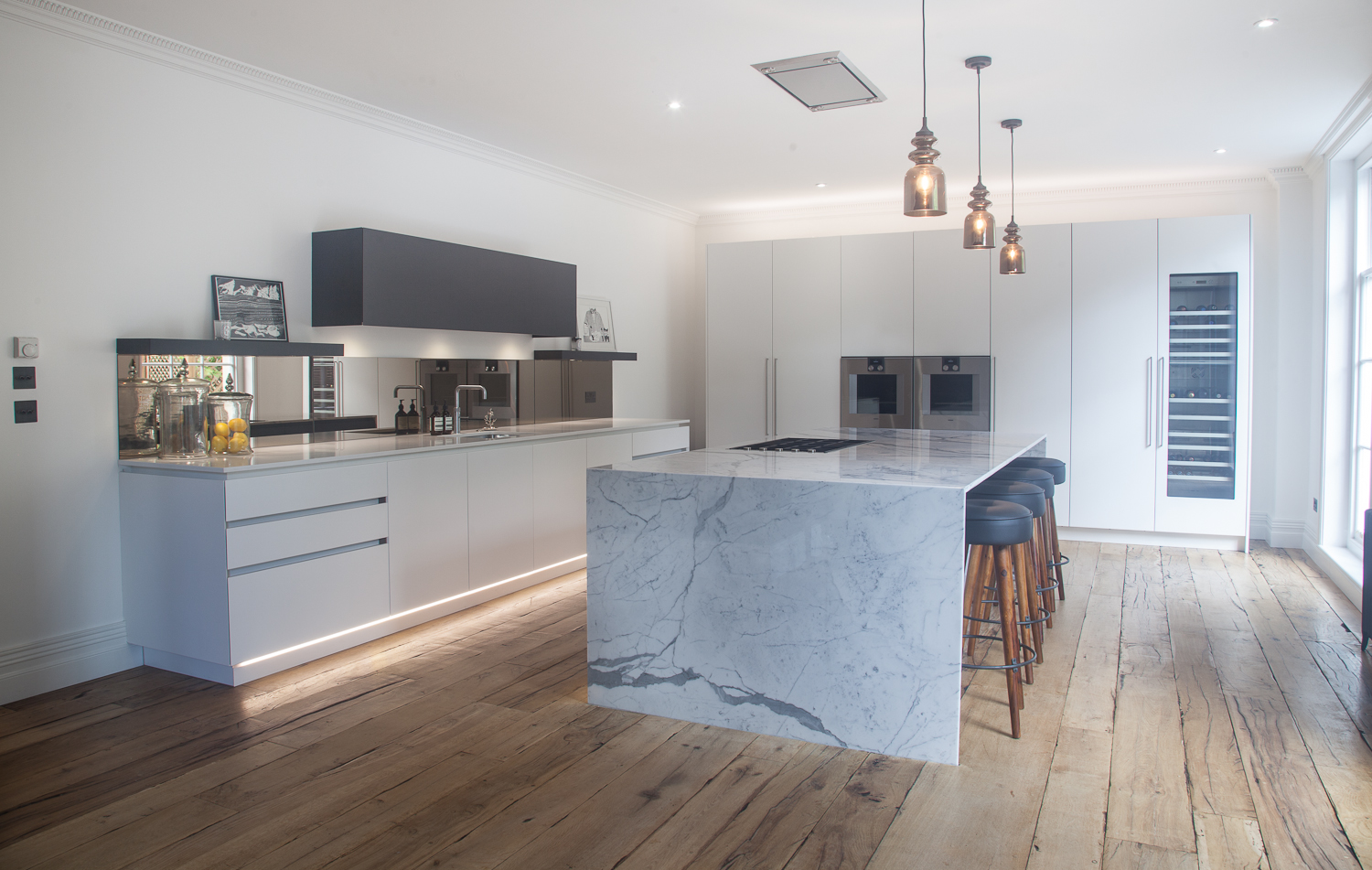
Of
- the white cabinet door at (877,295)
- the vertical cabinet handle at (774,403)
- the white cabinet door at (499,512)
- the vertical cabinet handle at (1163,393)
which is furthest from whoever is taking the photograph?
the vertical cabinet handle at (774,403)

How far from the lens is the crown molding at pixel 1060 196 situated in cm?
604

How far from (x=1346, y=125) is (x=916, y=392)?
2.79 m

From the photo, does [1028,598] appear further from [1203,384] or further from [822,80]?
[1203,384]

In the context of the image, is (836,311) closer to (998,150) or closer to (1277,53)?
(998,150)

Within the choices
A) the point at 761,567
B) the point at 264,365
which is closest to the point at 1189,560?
Result: the point at 761,567

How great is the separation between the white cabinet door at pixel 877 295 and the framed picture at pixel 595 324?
1693 millimetres

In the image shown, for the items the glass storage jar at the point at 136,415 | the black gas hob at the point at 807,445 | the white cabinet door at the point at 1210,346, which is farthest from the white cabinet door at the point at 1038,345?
the glass storage jar at the point at 136,415

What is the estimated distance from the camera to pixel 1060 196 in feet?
21.0

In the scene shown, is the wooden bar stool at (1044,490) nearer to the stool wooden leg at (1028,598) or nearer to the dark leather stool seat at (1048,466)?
the dark leather stool seat at (1048,466)

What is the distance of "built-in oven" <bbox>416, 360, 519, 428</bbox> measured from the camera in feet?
15.8

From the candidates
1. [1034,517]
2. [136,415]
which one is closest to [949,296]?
[1034,517]

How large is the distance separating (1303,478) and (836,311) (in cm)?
329

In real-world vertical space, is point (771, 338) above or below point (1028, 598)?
above

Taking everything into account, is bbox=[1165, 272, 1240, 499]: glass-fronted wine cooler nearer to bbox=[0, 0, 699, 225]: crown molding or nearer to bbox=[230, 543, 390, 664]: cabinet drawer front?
bbox=[0, 0, 699, 225]: crown molding
